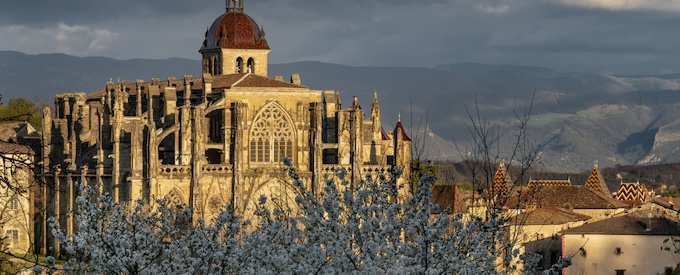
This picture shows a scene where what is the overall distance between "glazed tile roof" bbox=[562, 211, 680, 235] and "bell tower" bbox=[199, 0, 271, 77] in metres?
23.9

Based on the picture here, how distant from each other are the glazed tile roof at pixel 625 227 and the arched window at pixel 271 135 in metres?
14.7

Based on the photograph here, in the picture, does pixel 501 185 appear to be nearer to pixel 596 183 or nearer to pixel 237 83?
pixel 237 83

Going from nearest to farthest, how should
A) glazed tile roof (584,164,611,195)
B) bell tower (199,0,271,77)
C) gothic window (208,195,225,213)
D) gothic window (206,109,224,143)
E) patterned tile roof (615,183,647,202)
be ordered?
1. gothic window (208,195,225,213)
2. gothic window (206,109,224,143)
3. bell tower (199,0,271,77)
4. glazed tile roof (584,164,611,195)
5. patterned tile roof (615,183,647,202)

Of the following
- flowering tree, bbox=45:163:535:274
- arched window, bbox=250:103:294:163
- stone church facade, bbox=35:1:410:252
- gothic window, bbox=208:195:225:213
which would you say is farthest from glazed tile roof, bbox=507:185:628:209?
flowering tree, bbox=45:163:535:274

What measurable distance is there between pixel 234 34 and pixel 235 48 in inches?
36.2

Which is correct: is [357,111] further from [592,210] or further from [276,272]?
[276,272]

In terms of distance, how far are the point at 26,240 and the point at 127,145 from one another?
8.42 meters

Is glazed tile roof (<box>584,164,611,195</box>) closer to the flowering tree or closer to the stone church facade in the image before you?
the stone church facade

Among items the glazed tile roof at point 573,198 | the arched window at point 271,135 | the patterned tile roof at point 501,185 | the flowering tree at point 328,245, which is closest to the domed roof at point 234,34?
the arched window at point 271,135

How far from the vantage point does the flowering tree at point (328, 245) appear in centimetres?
2483

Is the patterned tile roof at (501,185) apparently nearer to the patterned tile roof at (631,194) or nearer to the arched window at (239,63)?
the arched window at (239,63)

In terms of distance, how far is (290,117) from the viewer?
7675 cm

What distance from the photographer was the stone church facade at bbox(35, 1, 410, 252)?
240 ft

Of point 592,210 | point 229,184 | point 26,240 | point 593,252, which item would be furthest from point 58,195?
point 592,210
